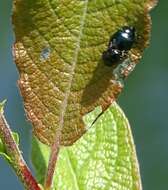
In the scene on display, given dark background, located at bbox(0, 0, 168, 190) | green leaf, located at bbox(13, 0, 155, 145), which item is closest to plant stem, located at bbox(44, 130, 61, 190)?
green leaf, located at bbox(13, 0, 155, 145)

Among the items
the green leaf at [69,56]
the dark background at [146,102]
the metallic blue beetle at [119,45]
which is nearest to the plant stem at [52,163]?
the green leaf at [69,56]

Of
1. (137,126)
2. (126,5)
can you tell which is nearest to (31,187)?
(126,5)

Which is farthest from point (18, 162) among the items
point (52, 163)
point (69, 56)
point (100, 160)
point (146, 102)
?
point (146, 102)

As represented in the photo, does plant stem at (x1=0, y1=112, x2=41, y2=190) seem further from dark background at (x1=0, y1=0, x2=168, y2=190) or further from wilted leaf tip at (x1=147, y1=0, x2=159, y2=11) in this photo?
dark background at (x1=0, y1=0, x2=168, y2=190)

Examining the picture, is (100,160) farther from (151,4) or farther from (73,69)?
(151,4)

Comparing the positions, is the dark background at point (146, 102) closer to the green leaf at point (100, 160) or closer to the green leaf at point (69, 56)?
A: the green leaf at point (100, 160)

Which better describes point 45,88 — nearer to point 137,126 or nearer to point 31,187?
point 31,187
